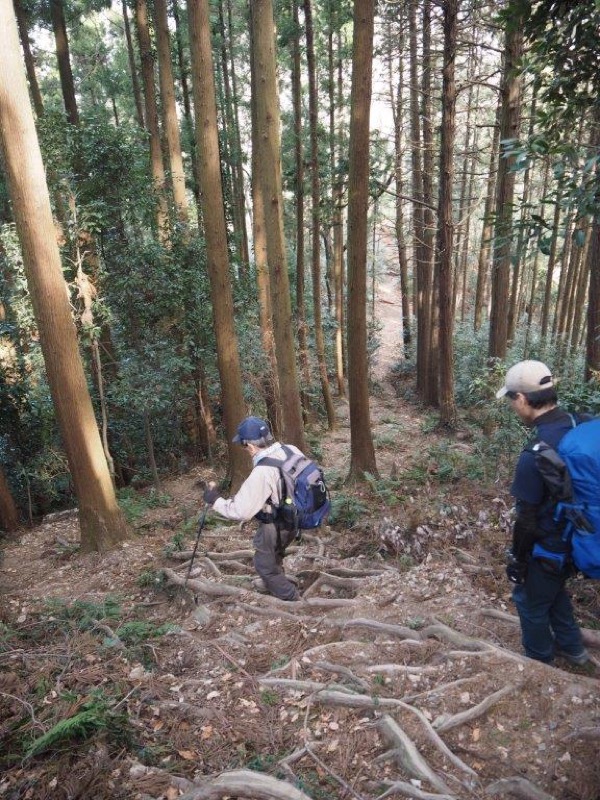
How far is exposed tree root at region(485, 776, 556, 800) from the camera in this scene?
2.79 m

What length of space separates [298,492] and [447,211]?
31.2 ft

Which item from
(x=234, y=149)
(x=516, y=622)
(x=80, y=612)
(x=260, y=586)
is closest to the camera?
(x=516, y=622)

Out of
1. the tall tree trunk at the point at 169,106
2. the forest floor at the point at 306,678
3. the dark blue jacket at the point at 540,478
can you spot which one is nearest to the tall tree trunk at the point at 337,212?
the tall tree trunk at the point at 169,106

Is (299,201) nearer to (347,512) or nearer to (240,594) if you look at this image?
(347,512)

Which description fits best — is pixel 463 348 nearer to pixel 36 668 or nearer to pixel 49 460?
pixel 49 460

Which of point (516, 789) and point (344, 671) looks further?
point (344, 671)

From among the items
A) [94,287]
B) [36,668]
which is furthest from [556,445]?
[94,287]

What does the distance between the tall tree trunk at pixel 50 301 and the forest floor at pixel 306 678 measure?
2.78 feet

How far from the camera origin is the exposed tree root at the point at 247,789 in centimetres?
291

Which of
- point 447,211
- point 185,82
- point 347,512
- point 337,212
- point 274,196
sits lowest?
point 347,512

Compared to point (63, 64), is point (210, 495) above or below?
below

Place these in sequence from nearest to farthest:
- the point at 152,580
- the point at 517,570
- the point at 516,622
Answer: the point at 517,570, the point at 516,622, the point at 152,580

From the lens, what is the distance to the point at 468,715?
133 inches

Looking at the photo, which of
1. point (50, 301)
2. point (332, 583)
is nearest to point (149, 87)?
point (50, 301)
